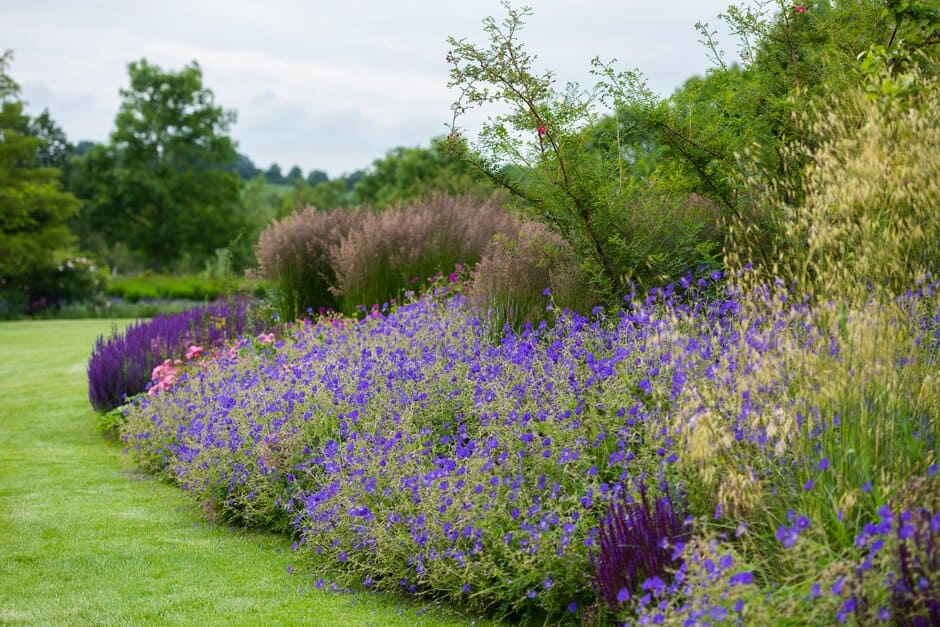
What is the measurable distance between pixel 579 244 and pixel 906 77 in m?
2.70

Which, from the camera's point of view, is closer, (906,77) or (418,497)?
(906,77)

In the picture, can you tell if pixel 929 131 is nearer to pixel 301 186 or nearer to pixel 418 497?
pixel 418 497

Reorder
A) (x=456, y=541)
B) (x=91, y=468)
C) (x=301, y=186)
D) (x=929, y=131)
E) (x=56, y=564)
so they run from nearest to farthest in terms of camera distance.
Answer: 1. (x=929, y=131)
2. (x=456, y=541)
3. (x=56, y=564)
4. (x=91, y=468)
5. (x=301, y=186)

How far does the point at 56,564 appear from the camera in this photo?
494 centimetres

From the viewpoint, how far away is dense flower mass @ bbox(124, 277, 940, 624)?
313cm

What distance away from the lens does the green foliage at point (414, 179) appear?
18766 mm

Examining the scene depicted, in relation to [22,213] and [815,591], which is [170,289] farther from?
[815,591]

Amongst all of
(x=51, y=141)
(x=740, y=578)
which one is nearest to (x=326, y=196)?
(x=51, y=141)

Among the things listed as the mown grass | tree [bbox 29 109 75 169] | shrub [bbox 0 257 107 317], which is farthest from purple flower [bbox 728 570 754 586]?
tree [bbox 29 109 75 169]

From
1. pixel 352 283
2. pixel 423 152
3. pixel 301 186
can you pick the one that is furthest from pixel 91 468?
pixel 301 186

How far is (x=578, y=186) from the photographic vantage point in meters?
6.04

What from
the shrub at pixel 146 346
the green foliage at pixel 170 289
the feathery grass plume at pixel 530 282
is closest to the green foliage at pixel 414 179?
the green foliage at pixel 170 289

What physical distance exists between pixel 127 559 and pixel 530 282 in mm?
3254

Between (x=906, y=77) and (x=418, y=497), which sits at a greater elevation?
(x=906, y=77)
